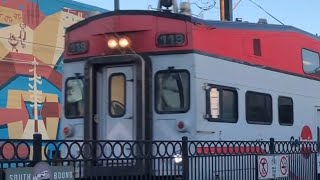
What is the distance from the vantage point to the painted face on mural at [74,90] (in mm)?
10977

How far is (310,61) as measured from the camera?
13.7 metres

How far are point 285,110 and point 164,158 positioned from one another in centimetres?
504

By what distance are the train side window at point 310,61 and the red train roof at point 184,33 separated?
143 cm

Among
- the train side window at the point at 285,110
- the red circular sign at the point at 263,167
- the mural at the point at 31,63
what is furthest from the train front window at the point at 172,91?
the mural at the point at 31,63

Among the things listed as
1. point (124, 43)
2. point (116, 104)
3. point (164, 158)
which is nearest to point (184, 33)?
point (124, 43)

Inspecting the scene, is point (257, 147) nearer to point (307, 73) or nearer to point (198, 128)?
point (198, 128)

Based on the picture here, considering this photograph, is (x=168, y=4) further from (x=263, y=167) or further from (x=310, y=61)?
(x=310, y=61)

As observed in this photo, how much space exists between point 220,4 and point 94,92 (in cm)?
989

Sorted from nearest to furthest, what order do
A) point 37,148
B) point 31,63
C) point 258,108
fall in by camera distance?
point 37,148 → point 258,108 → point 31,63

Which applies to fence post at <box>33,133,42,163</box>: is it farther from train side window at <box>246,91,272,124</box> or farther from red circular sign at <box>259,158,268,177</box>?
train side window at <box>246,91,272,124</box>

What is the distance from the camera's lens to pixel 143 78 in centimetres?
1012

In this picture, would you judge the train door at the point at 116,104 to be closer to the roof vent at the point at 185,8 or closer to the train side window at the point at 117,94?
the train side window at the point at 117,94

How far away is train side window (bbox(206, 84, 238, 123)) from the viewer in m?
10.1

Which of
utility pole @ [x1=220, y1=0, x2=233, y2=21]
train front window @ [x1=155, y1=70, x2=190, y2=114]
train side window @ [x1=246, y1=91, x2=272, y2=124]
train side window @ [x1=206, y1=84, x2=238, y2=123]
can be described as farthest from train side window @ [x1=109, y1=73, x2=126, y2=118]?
utility pole @ [x1=220, y1=0, x2=233, y2=21]
